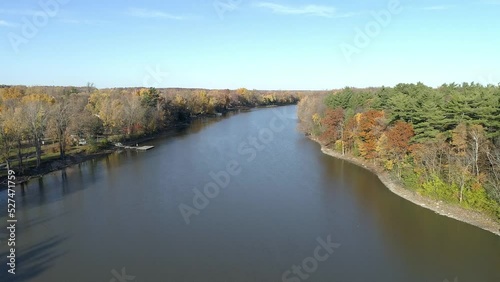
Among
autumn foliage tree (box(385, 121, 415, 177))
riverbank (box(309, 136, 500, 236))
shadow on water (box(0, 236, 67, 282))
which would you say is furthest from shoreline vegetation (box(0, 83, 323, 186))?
autumn foliage tree (box(385, 121, 415, 177))

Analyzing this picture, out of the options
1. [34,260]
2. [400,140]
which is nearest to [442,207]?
[400,140]

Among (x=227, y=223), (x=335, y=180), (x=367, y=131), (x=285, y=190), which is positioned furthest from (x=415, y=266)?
(x=367, y=131)

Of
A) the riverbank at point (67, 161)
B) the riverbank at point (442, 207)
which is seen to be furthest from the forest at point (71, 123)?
the riverbank at point (442, 207)

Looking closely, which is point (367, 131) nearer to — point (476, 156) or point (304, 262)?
point (476, 156)

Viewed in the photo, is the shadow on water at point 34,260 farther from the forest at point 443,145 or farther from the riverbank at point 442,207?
the forest at point 443,145

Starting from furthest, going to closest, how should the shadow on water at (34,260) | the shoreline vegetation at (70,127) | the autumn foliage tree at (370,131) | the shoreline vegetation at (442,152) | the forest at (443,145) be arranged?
1. the autumn foliage tree at (370,131)
2. the shoreline vegetation at (70,127)
3. the forest at (443,145)
4. the shoreline vegetation at (442,152)
5. the shadow on water at (34,260)

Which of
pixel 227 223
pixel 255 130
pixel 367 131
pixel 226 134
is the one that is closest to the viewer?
pixel 227 223
